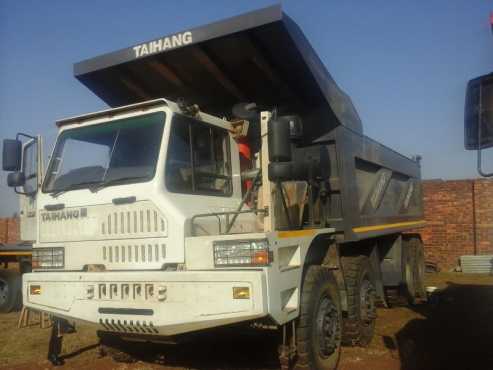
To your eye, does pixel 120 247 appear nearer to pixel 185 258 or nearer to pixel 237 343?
pixel 185 258

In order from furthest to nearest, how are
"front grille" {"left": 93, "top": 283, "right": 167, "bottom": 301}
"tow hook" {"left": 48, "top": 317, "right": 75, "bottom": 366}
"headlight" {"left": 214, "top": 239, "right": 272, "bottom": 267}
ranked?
"tow hook" {"left": 48, "top": 317, "right": 75, "bottom": 366}
"front grille" {"left": 93, "top": 283, "right": 167, "bottom": 301}
"headlight" {"left": 214, "top": 239, "right": 272, "bottom": 267}

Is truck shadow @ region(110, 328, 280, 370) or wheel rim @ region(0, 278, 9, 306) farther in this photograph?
wheel rim @ region(0, 278, 9, 306)

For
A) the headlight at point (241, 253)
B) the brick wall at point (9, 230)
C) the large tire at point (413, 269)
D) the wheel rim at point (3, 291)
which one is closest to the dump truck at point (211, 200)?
the headlight at point (241, 253)

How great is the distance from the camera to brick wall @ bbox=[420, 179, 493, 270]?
45.4ft

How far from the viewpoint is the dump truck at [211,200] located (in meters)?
3.66

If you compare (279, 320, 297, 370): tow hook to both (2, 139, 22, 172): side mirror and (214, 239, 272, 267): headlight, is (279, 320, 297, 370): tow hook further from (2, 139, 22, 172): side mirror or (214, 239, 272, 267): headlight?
(2, 139, 22, 172): side mirror

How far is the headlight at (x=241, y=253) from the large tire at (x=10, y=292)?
310 inches

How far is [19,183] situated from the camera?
4938 mm

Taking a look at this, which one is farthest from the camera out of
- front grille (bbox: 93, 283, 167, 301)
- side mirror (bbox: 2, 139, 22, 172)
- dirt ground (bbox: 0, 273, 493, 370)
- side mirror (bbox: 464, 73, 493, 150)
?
dirt ground (bbox: 0, 273, 493, 370)

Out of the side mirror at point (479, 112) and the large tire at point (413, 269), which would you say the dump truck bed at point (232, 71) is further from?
the large tire at point (413, 269)

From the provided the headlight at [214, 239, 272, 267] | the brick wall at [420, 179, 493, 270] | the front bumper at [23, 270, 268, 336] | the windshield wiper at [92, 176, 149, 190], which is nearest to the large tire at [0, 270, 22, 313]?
the front bumper at [23, 270, 268, 336]

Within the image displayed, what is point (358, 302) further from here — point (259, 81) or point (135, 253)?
point (135, 253)

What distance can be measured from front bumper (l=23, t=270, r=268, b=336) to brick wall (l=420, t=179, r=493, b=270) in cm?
1242

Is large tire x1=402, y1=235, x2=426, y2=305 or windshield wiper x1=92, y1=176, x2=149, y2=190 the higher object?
windshield wiper x1=92, y1=176, x2=149, y2=190
